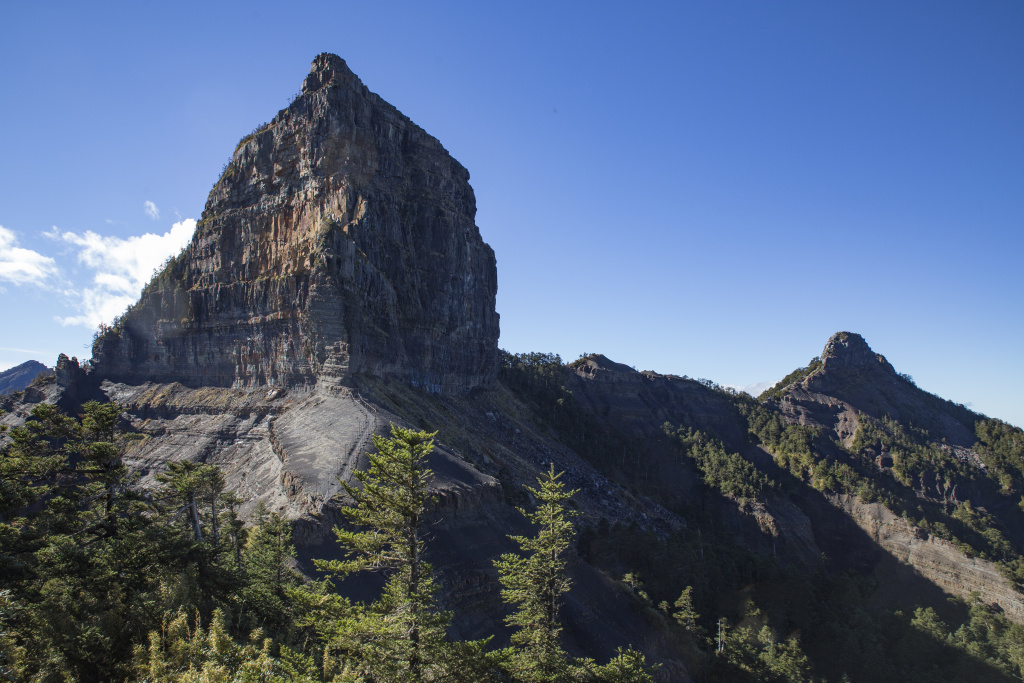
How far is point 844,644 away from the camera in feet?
163

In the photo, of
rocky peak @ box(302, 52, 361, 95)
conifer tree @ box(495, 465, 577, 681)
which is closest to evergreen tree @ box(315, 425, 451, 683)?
conifer tree @ box(495, 465, 577, 681)

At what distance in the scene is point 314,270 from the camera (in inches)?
2267

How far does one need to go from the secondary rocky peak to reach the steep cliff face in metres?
99.4

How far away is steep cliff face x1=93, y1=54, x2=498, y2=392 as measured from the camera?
193ft

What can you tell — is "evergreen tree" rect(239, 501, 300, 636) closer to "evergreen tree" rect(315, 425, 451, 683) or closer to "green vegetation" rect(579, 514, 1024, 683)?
"evergreen tree" rect(315, 425, 451, 683)

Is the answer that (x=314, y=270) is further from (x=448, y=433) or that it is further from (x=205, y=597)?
(x=205, y=597)

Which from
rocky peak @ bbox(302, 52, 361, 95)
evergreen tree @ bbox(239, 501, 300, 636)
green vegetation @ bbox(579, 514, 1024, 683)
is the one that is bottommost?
green vegetation @ bbox(579, 514, 1024, 683)

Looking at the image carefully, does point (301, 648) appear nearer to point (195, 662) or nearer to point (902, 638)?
point (195, 662)

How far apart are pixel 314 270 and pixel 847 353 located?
128 meters

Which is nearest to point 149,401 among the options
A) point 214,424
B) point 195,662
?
point 214,424

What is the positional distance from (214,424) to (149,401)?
14945 millimetres

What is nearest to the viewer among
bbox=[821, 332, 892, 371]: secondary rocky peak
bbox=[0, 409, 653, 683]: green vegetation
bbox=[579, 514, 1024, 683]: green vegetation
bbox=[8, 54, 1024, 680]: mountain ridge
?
bbox=[0, 409, 653, 683]: green vegetation

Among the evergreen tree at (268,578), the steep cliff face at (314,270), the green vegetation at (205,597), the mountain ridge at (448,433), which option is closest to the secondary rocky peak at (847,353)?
the mountain ridge at (448,433)

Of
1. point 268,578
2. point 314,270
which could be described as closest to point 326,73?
point 314,270
